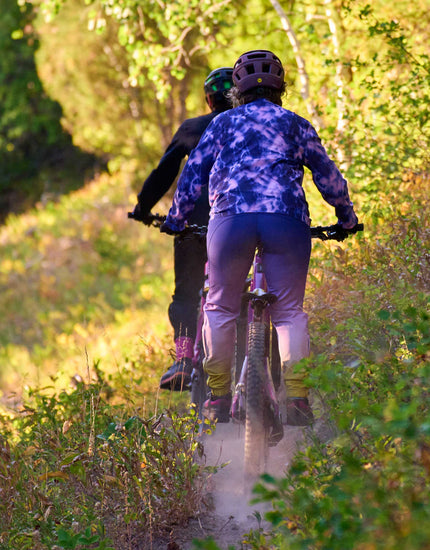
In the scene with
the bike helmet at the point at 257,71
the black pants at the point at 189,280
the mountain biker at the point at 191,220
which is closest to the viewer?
the bike helmet at the point at 257,71

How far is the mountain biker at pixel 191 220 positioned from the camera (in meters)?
5.16

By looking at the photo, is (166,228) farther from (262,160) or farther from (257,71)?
(257,71)

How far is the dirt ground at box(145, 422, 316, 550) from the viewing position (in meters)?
3.63

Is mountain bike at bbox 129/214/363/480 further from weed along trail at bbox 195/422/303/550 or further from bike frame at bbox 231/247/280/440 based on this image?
weed along trail at bbox 195/422/303/550

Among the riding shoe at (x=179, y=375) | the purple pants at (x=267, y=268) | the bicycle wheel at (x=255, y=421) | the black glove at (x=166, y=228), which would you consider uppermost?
the black glove at (x=166, y=228)

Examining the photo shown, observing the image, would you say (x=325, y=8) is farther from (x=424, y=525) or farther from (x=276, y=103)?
(x=424, y=525)

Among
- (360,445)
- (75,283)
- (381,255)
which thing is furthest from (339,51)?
(75,283)

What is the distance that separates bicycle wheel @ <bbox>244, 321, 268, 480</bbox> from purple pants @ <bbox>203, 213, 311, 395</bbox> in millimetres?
226

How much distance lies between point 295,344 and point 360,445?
0.75 metres

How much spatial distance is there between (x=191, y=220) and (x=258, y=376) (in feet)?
6.57

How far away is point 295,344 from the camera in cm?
390

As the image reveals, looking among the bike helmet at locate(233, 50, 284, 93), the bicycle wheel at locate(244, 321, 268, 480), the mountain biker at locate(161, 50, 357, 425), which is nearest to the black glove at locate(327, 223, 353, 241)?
the mountain biker at locate(161, 50, 357, 425)

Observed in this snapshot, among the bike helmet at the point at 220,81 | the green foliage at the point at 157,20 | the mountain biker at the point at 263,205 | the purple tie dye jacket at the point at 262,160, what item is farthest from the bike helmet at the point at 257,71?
the green foliage at the point at 157,20

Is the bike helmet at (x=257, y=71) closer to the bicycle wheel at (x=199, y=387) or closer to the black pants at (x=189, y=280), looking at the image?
the black pants at (x=189, y=280)
